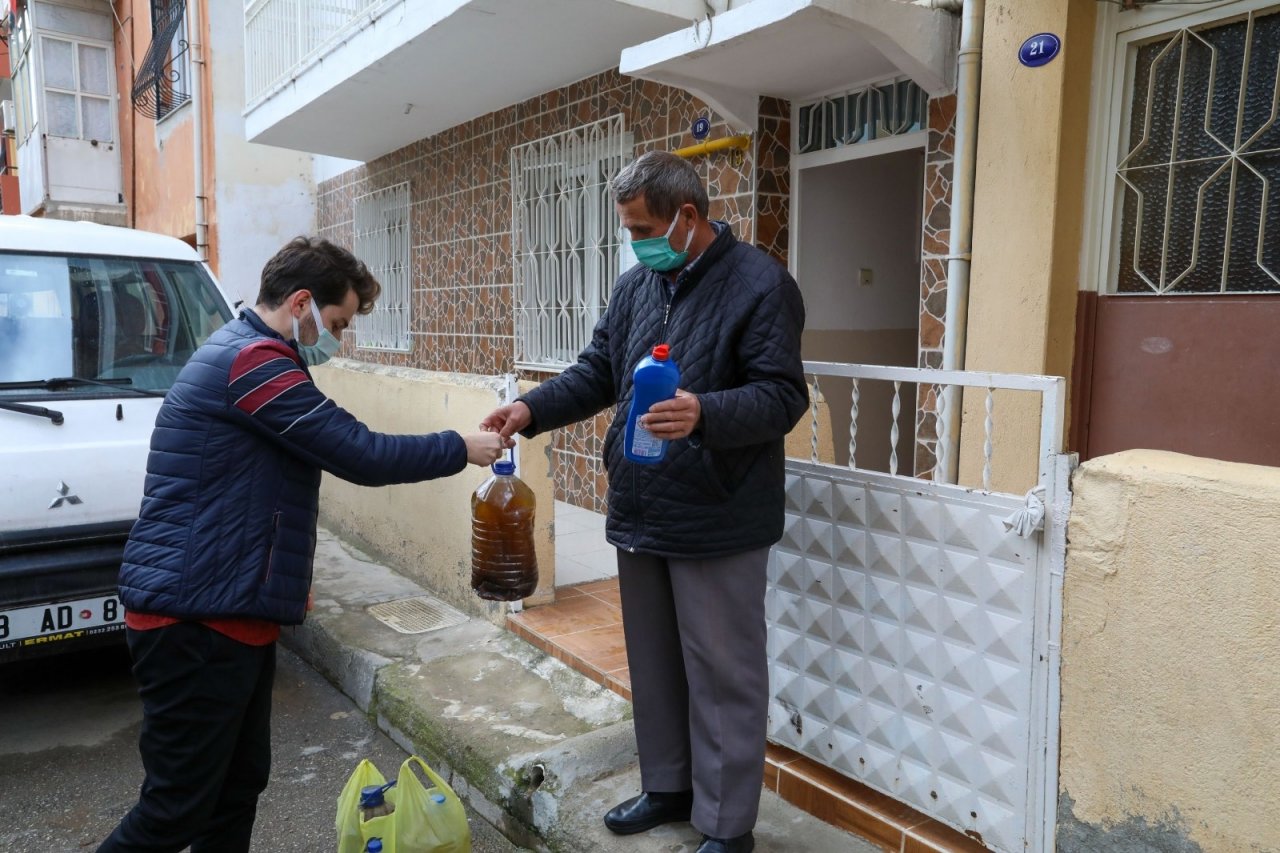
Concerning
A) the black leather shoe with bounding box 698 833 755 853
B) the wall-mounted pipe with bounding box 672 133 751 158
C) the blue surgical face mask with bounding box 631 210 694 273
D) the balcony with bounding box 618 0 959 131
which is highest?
the balcony with bounding box 618 0 959 131

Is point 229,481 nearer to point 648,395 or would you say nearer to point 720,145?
point 648,395

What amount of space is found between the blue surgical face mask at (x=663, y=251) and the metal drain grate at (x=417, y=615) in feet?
9.01

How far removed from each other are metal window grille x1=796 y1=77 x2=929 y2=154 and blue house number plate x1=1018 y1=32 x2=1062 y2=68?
74 cm

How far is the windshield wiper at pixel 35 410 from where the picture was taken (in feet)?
12.2

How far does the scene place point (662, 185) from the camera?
7.77 feet

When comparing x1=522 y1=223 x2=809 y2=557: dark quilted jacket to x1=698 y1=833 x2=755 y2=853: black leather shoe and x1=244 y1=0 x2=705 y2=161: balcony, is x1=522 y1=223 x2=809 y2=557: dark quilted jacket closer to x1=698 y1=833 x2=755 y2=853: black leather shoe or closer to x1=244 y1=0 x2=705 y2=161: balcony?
x1=698 y1=833 x2=755 y2=853: black leather shoe

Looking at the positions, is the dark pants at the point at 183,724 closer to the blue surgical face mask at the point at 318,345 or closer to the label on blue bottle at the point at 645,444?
the blue surgical face mask at the point at 318,345

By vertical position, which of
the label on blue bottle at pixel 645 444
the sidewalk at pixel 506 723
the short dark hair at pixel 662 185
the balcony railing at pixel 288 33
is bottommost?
the sidewalk at pixel 506 723

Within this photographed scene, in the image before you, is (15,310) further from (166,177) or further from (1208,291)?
(166,177)

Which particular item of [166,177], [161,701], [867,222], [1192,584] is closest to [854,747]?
[1192,584]

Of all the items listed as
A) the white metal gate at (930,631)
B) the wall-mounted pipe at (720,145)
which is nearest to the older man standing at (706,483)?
the white metal gate at (930,631)

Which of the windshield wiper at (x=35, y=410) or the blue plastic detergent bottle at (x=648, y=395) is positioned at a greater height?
the blue plastic detergent bottle at (x=648, y=395)

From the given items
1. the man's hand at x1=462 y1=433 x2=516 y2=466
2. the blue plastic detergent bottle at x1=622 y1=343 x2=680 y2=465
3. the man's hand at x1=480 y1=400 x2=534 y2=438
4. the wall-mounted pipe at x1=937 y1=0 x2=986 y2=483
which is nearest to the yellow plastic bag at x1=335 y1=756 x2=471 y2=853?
the man's hand at x1=462 y1=433 x2=516 y2=466

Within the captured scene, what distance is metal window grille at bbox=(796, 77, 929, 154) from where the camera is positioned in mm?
4695
